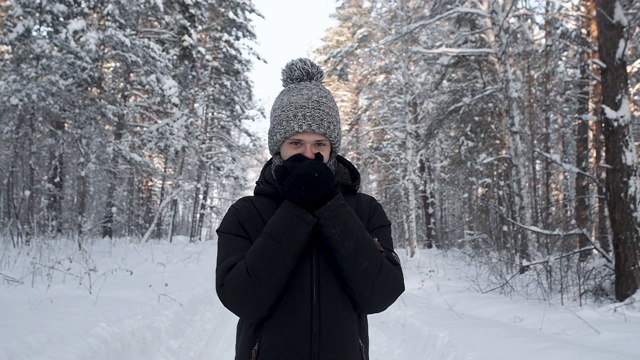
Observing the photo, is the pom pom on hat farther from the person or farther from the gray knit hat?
the person

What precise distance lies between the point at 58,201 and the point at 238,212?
43.1 feet

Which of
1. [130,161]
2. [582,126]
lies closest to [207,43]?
[130,161]

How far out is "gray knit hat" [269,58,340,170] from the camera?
6.24 feet

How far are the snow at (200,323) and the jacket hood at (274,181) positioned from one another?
7.78ft

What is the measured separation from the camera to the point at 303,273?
5.40 feet

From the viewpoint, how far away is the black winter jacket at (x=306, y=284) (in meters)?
1.54

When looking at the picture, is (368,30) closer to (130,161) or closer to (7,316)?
(130,161)

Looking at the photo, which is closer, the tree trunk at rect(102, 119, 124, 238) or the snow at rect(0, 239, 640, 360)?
the snow at rect(0, 239, 640, 360)

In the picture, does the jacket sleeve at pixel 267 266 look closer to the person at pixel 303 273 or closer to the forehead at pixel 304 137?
the person at pixel 303 273

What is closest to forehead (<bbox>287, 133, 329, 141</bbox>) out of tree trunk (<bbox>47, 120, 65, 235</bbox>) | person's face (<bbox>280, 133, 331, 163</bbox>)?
person's face (<bbox>280, 133, 331, 163</bbox>)

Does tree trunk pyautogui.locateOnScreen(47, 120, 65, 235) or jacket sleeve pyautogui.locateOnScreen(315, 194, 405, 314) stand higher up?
tree trunk pyautogui.locateOnScreen(47, 120, 65, 235)

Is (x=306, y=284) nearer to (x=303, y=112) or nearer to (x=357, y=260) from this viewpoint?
(x=357, y=260)

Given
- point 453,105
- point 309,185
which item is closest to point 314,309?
point 309,185

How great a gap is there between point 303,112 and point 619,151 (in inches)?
210
